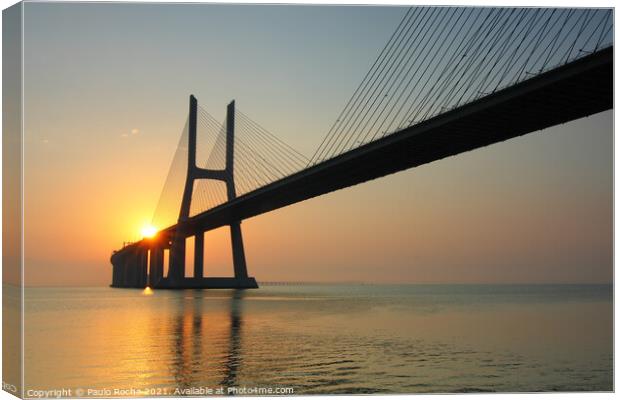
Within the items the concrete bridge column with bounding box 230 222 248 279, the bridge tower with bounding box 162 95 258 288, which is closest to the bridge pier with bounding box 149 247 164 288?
the bridge tower with bounding box 162 95 258 288

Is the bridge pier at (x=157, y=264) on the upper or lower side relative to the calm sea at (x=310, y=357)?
upper

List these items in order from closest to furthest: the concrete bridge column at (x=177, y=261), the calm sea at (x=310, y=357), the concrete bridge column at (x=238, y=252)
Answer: the calm sea at (x=310, y=357)
the concrete bridge column at (x=238, y=252)
the concrete bridge column at (x=177, y=261)

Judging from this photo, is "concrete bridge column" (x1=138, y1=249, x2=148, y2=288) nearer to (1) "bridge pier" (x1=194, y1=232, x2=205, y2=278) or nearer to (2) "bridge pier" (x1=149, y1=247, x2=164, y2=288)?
(2) "bridge pier" (x1=149, y1=247, x2=164, y2=288)

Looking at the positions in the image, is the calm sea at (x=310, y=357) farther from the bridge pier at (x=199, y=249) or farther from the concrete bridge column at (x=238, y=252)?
the bridge pier at (x=199, y=249)

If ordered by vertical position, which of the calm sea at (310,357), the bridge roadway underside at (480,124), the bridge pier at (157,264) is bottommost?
the calm sea at (310,357)

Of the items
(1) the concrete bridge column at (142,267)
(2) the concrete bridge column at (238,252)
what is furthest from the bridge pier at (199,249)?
(1) the concrete bridge column at (142,267)

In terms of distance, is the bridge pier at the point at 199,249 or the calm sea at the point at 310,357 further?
the bridge pier at the point at 199,249
